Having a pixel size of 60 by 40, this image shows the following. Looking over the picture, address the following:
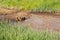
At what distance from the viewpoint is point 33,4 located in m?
12.6

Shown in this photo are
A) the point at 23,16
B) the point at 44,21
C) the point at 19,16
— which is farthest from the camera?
the point at 23,16

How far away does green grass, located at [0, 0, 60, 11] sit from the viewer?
12024 mm

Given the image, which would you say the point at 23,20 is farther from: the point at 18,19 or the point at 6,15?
the point at 6,15

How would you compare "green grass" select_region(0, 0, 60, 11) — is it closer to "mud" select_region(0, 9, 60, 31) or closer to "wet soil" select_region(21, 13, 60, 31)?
"mud" select_region(0, 9, 60, 31)

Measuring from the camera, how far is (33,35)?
617 centimetres

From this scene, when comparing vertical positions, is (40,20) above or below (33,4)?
below

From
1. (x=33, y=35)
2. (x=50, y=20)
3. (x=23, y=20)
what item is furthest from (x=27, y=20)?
(x=33, y=35)

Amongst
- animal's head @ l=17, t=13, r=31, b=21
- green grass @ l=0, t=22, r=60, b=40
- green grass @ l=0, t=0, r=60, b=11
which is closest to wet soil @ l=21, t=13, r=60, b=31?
animal's head @ l=17, t=13, r=31, b=21

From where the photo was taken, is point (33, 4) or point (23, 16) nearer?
point (23, 16)

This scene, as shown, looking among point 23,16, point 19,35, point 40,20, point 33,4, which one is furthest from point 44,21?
point 19,35

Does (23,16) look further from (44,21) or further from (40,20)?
(44,21)

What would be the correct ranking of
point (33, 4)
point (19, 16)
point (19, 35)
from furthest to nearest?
point (33, 4)
point (19, 16)
point (19, 35)

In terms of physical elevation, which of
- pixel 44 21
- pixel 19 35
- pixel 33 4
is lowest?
pixel 44 21

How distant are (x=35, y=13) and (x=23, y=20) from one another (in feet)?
4.06
